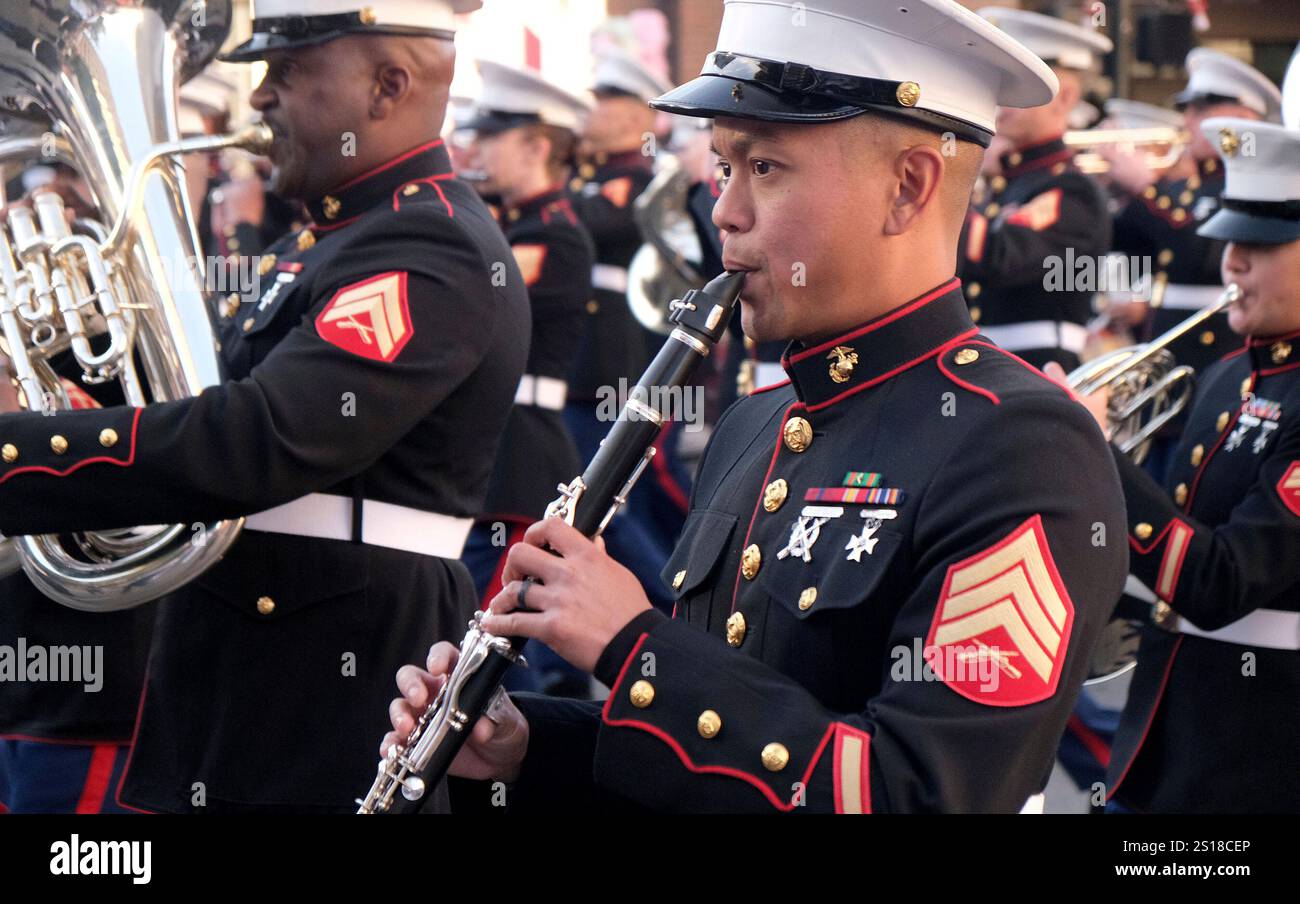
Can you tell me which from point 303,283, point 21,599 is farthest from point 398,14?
point 21,599

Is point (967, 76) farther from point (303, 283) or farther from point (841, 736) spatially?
point (303, 283)

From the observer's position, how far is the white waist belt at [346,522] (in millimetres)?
3248

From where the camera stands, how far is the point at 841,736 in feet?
6.41

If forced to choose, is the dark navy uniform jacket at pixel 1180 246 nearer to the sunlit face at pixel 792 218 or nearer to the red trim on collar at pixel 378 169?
the red trim on collar at pixel 378 169

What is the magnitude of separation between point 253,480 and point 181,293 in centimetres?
47

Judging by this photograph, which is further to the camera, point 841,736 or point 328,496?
point 328,496

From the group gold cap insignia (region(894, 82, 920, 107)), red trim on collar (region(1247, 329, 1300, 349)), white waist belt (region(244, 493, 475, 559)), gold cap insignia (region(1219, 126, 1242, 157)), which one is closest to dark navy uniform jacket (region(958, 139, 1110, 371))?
gold cap insignia (region(1219, 126, 1242, 157))

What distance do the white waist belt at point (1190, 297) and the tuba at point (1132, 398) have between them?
348cm

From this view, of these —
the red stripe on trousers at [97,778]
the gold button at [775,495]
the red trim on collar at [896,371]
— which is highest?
the red trim on collar at [896,371]

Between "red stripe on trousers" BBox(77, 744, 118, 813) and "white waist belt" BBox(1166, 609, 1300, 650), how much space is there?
2.32 metres

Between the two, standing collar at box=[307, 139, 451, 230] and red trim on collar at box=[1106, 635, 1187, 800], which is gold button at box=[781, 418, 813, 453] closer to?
standing collar at box=[307, 139, 451, 230]

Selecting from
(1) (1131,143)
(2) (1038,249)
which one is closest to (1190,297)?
(2) (1038,249)

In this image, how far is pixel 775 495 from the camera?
90.0 inches

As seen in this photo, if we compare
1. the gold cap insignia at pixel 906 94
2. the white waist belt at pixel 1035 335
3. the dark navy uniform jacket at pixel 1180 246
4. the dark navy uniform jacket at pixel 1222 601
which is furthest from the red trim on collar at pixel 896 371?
the dark navy uniform jacket at pixel 1180 246
